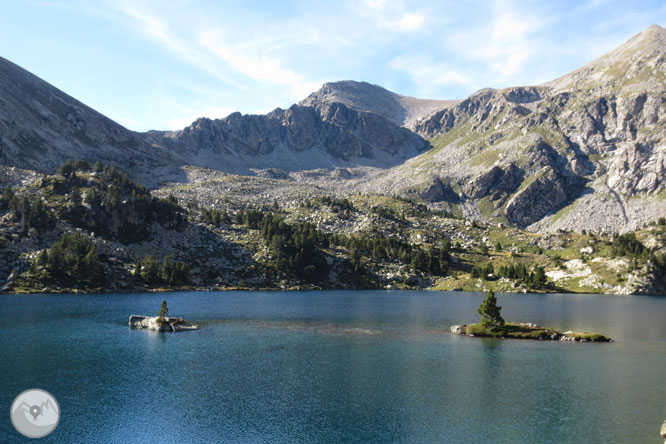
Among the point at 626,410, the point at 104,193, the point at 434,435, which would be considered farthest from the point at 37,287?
the point at 626,410

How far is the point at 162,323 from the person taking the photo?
83.8 meters

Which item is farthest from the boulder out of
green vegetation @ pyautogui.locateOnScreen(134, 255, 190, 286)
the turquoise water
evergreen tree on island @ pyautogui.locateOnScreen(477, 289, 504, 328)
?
green vegetation @ pyautogui.locateOnScreen(134, 255, 190, 286)

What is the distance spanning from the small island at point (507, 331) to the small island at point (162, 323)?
162 feet

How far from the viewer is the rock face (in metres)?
83.4

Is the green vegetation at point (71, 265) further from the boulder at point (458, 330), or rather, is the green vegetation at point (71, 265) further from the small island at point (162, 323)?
the boulder at point (458, 330)

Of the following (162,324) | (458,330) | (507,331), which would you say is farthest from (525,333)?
(162,324)

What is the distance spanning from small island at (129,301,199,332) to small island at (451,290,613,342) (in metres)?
49.3

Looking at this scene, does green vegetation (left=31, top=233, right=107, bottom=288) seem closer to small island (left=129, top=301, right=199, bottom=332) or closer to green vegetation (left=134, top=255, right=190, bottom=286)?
green vegetation (left=134, top=255, right=190, bottom=286)

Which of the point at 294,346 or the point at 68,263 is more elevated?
the point at 68,263

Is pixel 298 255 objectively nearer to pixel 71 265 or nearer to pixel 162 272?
pixel 162 272

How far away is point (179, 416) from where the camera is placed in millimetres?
41031

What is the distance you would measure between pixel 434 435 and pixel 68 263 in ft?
437

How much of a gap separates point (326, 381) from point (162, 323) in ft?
143

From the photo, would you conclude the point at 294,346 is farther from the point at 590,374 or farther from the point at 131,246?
the point at 131,246
